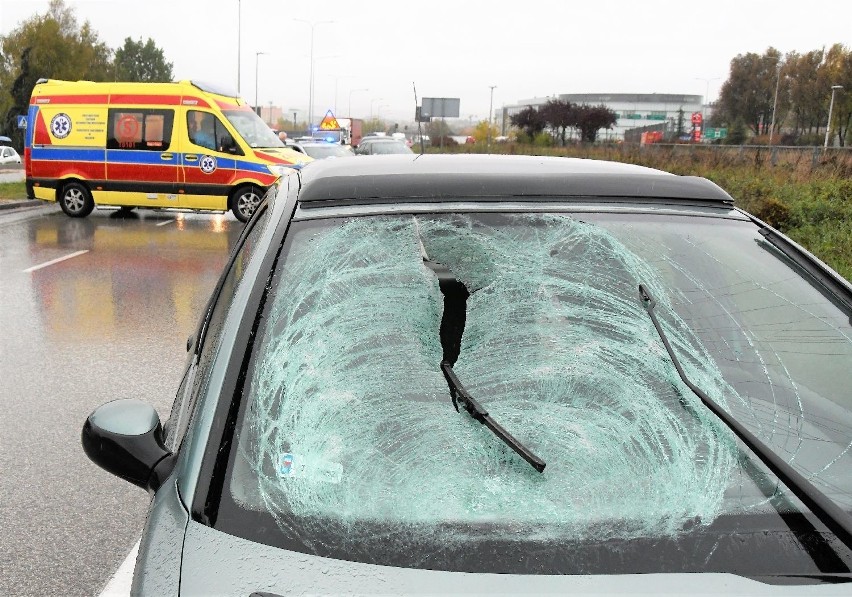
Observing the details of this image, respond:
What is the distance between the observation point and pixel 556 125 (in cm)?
4681

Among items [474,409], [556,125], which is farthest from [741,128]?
[474,409]

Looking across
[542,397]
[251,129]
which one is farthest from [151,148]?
[542,397]

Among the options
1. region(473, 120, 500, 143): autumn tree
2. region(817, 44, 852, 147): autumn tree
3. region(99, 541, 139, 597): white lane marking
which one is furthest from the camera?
region(473, 120, 500, 143): autumn tree

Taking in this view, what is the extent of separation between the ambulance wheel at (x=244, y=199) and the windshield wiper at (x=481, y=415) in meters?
14.3

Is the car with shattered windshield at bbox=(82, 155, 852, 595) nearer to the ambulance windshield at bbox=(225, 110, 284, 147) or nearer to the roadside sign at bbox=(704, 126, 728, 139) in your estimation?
the ambulance windshield at bbox=(225, 110, 284, 147)

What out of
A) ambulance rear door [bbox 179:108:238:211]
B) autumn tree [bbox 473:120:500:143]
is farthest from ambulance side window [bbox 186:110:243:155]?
autumn tree [bbox 473:120:500:143]

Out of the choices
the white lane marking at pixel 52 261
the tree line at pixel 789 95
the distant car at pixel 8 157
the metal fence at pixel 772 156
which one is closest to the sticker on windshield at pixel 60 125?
the white lane marking at pixel 52 261

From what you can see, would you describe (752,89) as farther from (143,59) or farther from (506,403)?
(506,403)

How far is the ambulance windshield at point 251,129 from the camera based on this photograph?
1593cm

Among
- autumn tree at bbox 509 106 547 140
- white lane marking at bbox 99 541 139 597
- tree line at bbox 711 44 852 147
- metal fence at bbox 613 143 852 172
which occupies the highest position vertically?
tree line at bbox 711 44 852 147

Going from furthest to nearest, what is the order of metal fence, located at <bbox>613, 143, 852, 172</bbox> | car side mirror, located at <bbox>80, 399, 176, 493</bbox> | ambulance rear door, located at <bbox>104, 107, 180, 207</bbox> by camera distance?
1. metal fence, located at <bbox>613, 143, 852, 172</bbox>
2. ambulance rear door, located at <bbox>104, 107, 180, 207</bbox>
3. car side mirror, located at <bbox>80, 399, 176, 493</bbox>

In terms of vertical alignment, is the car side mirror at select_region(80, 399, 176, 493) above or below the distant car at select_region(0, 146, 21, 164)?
above

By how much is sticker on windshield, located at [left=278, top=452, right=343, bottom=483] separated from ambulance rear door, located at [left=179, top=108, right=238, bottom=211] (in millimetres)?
14597

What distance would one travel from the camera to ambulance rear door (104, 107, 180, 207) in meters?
15.8
